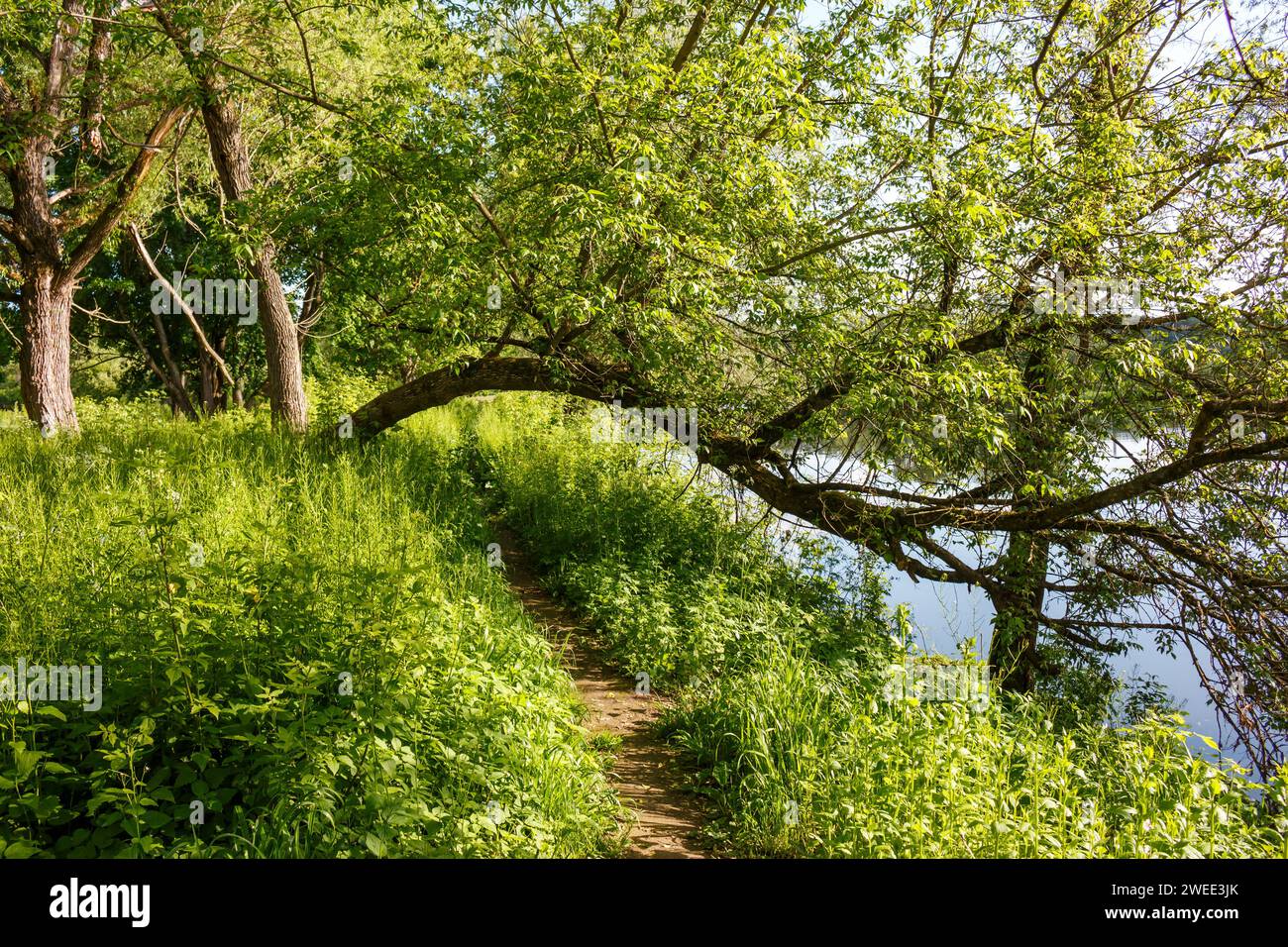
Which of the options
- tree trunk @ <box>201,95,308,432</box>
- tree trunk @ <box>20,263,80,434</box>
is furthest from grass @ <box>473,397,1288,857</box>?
tree trunk @ <box>20,263,80,434</box>

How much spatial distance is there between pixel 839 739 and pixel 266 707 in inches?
125

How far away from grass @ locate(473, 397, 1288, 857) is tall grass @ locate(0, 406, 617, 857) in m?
0.97

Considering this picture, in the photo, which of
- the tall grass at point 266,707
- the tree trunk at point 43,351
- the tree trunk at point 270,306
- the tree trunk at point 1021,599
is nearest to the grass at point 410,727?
the tall grass at point 266,707

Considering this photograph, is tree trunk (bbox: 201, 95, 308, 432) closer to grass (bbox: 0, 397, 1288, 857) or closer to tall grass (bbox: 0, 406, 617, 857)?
grass (bbox: 0, 397, 1288, 857)

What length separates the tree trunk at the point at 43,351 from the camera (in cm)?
1148

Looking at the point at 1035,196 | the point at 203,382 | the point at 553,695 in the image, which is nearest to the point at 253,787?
the point at 553,695

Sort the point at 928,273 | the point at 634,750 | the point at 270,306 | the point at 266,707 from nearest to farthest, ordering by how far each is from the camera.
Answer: the point at 266,707
the point at 634,750
the point at 928,273
the point at 270,306

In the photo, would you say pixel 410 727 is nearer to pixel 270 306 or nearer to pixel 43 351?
pixel 270 306

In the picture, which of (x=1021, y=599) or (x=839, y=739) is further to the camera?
(x=1021, y=599)

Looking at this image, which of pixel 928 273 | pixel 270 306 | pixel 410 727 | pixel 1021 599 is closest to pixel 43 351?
pixel 270 306

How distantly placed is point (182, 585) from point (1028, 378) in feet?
25.3

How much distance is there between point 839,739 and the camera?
4.72 m

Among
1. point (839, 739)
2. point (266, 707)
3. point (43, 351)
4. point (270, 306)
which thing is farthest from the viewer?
point (43, 351)
